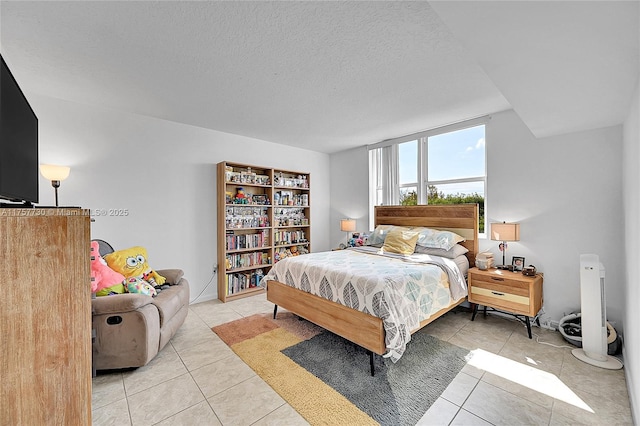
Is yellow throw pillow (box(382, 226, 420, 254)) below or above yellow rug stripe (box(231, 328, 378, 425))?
above

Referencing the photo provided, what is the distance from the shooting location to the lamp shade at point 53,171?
2.47 m

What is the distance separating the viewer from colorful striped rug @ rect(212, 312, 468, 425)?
5.55 feet

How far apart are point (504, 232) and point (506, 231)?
22mm

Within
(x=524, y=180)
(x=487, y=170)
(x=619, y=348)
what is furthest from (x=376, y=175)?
(x=619, y=348)

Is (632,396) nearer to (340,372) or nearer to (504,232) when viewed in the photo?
(504,232)

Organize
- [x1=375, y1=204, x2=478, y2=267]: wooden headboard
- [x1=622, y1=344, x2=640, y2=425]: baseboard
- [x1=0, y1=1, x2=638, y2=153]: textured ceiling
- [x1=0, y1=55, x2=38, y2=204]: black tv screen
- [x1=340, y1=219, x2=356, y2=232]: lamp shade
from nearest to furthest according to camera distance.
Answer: [x1=0, y1=55, x2=38, y2=204]: black tv screen < [x1=0, y1=1, x2=638, y2=153]: textured ceiling < [x1=622, y1=344, x2=640, y2=425]: baseboard < [x1=375, y1=204, x2=478, y2=267]: wooden headboard < [x1=340, y1=219, x2=356, y2=232]: lamp shade

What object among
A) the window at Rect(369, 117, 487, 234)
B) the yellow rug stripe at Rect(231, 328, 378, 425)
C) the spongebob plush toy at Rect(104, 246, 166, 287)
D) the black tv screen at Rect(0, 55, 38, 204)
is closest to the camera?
the black tv screen at Rect(0, 55, 38, 204)

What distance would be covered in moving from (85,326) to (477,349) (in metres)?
2.91

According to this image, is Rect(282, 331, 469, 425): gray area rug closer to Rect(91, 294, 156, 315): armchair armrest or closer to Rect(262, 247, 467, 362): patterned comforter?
Rect(262, 247, 467, 362): patterned comforter

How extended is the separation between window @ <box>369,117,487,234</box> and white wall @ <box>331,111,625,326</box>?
200 millimetres

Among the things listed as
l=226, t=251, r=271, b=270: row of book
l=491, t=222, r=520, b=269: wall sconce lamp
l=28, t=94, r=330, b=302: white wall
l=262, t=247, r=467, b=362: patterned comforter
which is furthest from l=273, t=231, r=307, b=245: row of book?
l=491, t=222, r=520, b=269: wall sconce lamp

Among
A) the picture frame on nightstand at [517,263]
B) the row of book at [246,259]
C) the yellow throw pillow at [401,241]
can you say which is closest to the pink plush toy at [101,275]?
the row of book at [246,259]

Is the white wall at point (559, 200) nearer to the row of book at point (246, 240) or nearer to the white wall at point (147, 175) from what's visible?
the row of book at point (246, 240)

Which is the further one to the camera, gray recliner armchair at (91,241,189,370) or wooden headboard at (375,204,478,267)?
wooden headboard at (375,204,478,267)
